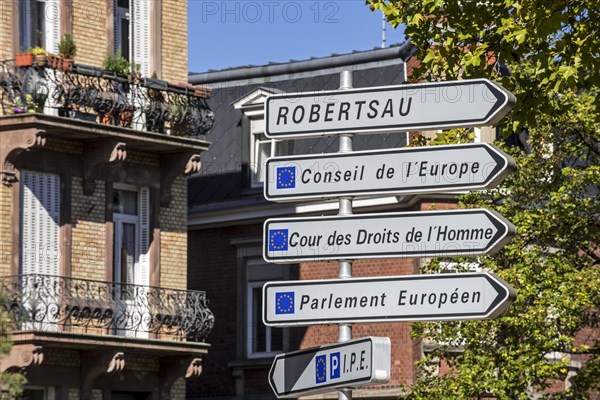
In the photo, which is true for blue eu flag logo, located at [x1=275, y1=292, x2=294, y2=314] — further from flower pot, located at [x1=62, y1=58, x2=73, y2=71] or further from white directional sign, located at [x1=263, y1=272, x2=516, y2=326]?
flower pot, located at [x1=62, y1=58, x2=73, y2=71]

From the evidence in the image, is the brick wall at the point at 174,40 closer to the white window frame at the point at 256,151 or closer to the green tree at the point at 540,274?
the white window frame at the point at 256,151

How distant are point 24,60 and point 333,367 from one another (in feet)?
52.7

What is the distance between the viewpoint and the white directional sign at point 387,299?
36.0 ft

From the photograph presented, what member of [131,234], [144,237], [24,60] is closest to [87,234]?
[131,234]

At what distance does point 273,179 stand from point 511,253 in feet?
41.9

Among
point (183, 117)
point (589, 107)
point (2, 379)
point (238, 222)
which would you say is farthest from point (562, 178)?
point (238, 222)

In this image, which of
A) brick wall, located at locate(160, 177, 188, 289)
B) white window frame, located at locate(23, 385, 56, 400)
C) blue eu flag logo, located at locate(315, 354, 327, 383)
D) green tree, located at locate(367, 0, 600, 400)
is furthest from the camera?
brick wall, located at locate(160, 177, 188, 289)

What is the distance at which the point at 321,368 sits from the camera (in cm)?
1132

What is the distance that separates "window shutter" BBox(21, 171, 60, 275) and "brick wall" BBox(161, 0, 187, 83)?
11.4 feet

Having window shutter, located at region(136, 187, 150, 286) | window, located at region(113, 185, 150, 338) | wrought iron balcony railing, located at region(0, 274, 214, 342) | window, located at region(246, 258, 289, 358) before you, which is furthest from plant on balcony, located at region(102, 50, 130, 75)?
window, located at region(246, 258, 289, 358)

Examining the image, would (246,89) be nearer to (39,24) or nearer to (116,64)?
(116,64)

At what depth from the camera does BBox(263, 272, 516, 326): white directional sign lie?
36.0 ft

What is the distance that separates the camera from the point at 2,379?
19453 mm

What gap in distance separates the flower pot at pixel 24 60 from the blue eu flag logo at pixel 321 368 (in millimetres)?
15828
